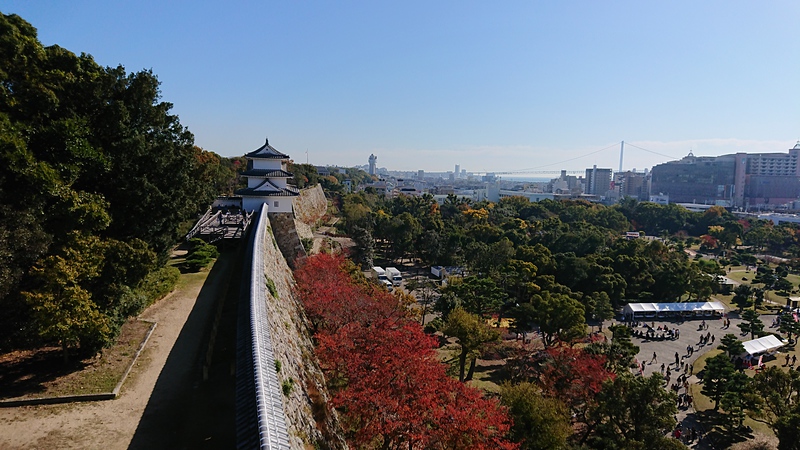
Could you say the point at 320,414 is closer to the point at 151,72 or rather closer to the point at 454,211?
the point at 151,72

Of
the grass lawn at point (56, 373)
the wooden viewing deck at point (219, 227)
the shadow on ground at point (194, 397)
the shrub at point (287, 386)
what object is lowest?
the shadow on ground at point (194, 397)

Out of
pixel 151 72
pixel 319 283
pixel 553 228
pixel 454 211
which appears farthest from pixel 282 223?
pixel 454 211

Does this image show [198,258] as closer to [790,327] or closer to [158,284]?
[158,284]

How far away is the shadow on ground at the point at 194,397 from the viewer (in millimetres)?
7324

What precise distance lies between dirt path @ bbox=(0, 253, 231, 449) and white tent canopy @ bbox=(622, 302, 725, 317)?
27.4 metres

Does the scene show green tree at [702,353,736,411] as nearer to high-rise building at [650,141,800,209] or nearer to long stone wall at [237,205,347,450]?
long stone wall at [237,205,347,450]

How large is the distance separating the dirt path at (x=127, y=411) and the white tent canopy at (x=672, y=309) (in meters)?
27.4

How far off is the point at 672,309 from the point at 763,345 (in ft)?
21.0

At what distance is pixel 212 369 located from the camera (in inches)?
382

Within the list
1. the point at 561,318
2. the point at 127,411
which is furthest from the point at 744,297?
the point at 127,411

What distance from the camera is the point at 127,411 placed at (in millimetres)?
8016

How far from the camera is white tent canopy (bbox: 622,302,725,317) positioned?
29.5 metres

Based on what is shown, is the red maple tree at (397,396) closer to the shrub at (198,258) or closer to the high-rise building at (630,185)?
the shrub at (198,258)

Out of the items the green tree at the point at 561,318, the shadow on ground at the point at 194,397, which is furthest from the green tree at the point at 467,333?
the shadow on ground at the point at 194,397
